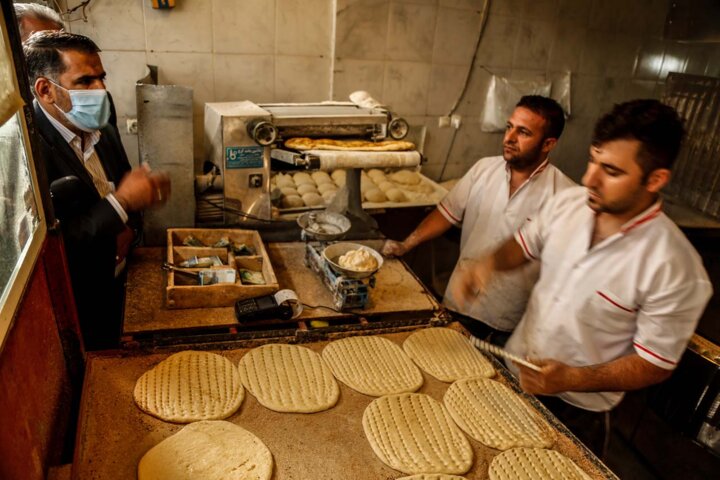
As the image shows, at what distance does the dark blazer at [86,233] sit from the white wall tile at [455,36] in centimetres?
298

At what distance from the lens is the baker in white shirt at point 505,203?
2289mm

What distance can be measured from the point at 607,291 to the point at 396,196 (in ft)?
6.81

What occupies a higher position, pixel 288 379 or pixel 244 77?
pixel 244 77

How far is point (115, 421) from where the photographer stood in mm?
1396

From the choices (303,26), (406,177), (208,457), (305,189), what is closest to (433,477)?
(208,457)

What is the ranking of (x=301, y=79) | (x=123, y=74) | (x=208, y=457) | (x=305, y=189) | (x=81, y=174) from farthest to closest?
1. (x=301, y=79)
2. (x=305, y=189)
3. (x=123, y=74)
4. (x=81, y=174)
5. (x=208, y=457)

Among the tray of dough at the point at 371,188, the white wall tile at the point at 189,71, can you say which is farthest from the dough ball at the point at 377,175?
the white wall tile at the point at 189,71

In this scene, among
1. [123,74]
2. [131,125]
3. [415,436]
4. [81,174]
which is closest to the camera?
[415,436]

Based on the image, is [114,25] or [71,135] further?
[114,25]

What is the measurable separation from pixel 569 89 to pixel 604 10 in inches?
29.0

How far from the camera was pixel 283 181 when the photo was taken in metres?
3.59

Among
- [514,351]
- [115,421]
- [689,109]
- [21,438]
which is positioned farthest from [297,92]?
[689,109]

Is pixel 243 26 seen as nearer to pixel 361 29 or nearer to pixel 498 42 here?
pixel 361 29

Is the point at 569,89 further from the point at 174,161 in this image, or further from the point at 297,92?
the point at 174,161
